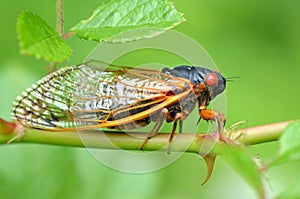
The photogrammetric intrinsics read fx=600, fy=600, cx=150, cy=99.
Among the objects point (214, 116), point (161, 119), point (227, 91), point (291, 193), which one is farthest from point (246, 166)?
point (227, 91)

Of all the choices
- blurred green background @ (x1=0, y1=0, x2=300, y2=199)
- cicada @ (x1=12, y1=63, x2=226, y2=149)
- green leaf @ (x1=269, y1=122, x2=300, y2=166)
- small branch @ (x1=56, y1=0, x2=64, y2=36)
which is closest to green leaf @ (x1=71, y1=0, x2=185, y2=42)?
small branch @ (x1=56, y1=0, x2=64, y2=36)

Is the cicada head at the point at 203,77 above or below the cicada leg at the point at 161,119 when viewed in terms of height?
above

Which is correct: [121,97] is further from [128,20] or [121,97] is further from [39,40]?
[39,40]

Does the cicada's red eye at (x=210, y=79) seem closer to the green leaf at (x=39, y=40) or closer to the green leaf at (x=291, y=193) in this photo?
the green leaf at (x=39, y=40)

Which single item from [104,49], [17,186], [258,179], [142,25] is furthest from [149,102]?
[258,179]

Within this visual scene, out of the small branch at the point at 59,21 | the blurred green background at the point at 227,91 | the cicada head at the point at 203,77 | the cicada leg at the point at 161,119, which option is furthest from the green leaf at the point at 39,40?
the blurred green background at the point at 227,91

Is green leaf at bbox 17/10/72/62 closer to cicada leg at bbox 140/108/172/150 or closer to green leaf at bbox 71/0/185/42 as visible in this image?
green leaf at bbox 71/0/185/42
